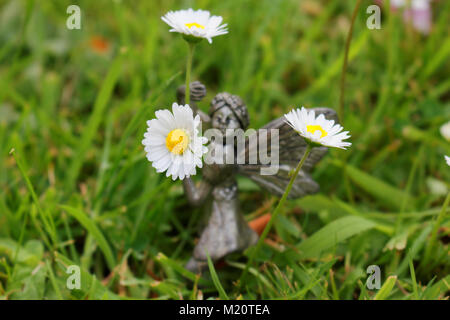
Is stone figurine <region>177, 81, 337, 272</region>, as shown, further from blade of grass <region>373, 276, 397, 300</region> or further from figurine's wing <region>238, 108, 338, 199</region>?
blade of grass <region>373, 276, 397, 300</region>

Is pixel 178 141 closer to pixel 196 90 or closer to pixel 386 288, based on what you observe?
pixel 196 90

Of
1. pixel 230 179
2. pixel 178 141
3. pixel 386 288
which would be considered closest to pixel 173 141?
pixel 178 141

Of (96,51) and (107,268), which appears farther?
(96,51)

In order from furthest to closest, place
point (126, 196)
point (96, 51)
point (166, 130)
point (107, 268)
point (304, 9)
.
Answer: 1. point (304, 9)
2. point (96, 51)
3. point (126, 196)
4. point (107, 268)
5. point (166, 130)

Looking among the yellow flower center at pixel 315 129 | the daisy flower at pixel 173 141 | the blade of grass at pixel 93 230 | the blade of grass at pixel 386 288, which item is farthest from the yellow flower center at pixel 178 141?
the blade of grass at pixel 386 288

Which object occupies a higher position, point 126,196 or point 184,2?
point 184,2

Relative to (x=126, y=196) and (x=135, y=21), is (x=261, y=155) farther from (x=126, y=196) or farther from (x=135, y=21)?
(x=135, y=21)
